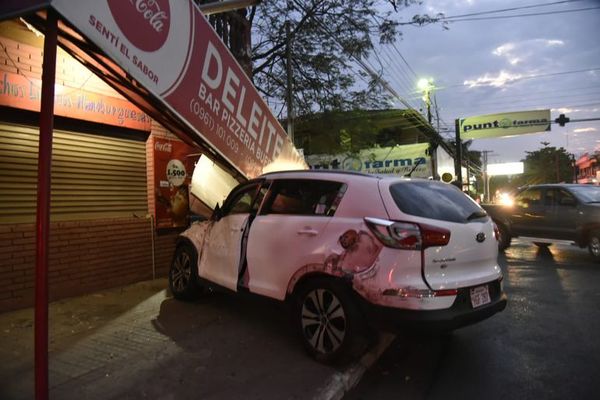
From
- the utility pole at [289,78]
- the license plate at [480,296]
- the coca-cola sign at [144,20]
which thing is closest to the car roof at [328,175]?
the license plate at [480,296]

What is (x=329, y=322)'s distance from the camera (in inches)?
164

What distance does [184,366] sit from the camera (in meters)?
4.07

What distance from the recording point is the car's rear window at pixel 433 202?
3956 mm

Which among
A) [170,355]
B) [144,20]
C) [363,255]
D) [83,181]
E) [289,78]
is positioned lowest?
[170,355]

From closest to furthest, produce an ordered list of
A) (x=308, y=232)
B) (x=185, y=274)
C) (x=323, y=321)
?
1. (x=323, y=321)
2. (x=308, y=232)
3. (x=185, y=274)

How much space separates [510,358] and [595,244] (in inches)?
275

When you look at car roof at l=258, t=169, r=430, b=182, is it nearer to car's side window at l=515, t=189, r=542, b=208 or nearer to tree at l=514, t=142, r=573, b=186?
car's side window at l=515, t=189, r=542, b=208

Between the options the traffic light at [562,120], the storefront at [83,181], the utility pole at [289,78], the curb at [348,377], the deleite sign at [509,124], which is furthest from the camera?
the deleite sign at [509,124]

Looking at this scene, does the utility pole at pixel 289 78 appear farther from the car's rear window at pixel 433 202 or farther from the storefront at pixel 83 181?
the car's rear window at pixel 433 202

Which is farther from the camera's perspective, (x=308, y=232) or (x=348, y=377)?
(x=308, y=232)

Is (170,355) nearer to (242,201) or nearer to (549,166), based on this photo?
(242,201)

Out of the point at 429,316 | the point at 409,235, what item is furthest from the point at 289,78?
the point at 429,316

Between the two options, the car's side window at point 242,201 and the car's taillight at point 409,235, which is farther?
the car's side window at point 242,201

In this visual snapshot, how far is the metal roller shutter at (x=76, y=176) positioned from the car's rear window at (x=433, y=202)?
478 centimetres
